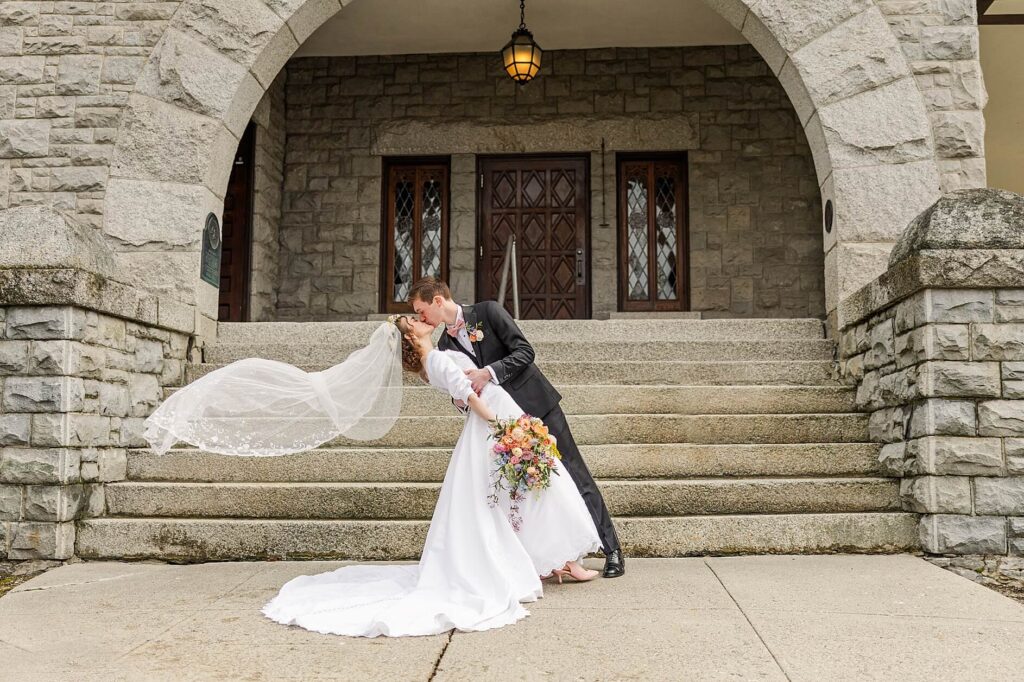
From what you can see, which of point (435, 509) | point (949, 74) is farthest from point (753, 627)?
point (949, 74)

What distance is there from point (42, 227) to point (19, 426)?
41.5 inches

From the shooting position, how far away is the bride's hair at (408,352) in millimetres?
3723

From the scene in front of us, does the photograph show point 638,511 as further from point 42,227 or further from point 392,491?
point 42,227

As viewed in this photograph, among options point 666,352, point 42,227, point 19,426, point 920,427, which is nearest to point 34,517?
point 19,426

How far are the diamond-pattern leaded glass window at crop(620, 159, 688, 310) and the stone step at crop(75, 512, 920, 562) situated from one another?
5091 millimetres

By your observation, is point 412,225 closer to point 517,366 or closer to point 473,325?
point 473,325

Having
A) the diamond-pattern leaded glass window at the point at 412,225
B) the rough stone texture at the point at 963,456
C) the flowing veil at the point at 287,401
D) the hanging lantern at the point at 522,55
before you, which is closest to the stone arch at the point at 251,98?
the rough stone texture at the point at 963,456

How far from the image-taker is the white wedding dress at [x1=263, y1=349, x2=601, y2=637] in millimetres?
3062

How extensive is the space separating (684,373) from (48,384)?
3.76 meters

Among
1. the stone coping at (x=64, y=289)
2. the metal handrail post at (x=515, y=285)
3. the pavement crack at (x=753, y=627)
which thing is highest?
the metal handrail post at (x=515, y=285)

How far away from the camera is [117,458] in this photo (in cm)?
479

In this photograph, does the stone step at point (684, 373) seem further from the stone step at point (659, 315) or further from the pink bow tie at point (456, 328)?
the stone step at point (659, 315)

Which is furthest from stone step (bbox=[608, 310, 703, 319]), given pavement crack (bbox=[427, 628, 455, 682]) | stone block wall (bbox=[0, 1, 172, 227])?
pavement crack (bbox=[427, 628, 455, 682])

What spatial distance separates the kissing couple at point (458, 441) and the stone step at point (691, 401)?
1.36 metres
